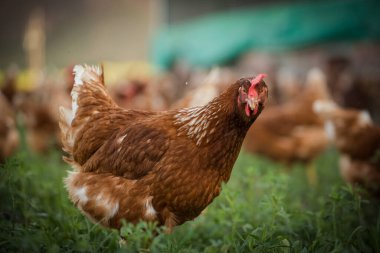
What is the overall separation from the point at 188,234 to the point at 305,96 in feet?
11.5

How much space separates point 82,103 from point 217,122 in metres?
1.01

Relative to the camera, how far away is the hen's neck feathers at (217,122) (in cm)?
228

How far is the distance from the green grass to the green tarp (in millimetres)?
4959

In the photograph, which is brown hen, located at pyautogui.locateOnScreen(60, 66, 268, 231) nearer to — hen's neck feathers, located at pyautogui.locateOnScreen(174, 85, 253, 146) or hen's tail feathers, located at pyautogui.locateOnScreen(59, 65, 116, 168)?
hen's neck feathers, located at pyautogui.locateOnScreen(174, 85, 253, 146)

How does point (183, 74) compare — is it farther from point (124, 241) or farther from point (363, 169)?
point (124, 241)

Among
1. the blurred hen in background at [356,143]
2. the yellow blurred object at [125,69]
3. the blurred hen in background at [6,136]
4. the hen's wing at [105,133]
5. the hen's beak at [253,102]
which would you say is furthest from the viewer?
the yellow blurred object at [125,69]

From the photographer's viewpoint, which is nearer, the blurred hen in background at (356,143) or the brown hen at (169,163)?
the brown hen at (169,163)

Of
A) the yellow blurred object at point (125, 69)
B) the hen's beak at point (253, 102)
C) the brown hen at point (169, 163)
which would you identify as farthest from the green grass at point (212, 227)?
the yellow blurred object at point (125, 69)

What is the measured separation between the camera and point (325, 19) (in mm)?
8211

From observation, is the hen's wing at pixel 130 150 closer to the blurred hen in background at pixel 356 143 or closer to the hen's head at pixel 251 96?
the hen's head at pixel 251 96

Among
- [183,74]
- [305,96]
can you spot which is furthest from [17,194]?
[183,74]

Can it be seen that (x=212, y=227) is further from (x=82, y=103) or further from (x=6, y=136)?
(x=6, y=136)

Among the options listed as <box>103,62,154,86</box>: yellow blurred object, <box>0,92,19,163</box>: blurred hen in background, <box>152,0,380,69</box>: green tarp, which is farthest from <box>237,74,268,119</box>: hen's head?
<box>103,62,154,86</box>: yellow blurred object

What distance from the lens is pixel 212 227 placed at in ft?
10.5
